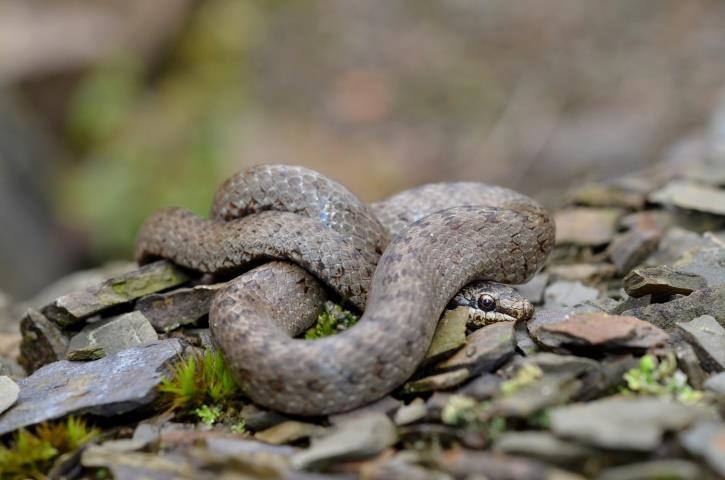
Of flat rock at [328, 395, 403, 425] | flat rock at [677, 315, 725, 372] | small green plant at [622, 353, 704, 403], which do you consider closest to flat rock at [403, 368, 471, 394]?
flat rock at [328, 395, 403, 425]

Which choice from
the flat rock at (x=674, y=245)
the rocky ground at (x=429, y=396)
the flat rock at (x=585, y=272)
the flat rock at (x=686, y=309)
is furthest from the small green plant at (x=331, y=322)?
the flat rock at (x=674, y=245)

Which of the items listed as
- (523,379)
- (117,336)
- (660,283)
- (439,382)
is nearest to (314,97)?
(117,336)

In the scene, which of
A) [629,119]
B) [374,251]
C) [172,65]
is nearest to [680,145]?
[629,119]

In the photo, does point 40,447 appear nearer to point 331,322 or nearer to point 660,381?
point 331,322

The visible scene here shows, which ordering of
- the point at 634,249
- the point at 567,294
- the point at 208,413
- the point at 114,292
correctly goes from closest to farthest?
the point at 208,413, the point at 114,292, the point at 567,294, the point at 634,249

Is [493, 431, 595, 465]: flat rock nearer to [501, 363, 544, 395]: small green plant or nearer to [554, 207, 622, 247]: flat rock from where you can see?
[501, 363, 544, 395]: small green plant

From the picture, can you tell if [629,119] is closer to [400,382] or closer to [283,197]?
[283,197]
